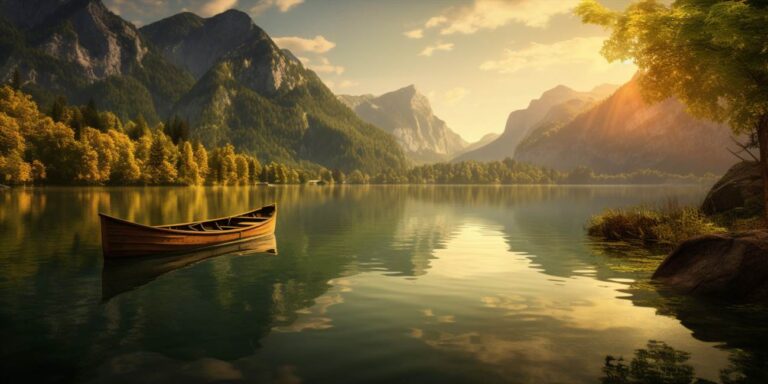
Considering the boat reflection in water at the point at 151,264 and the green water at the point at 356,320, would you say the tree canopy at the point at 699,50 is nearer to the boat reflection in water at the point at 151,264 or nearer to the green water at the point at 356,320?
the green water at the point at 356,320

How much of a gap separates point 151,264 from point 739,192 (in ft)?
129

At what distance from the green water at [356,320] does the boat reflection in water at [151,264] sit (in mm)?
289

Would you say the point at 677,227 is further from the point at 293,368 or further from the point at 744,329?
the point at 293,368

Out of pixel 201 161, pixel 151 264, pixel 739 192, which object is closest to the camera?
pixel 151 264

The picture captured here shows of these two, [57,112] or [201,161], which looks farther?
[201,161]

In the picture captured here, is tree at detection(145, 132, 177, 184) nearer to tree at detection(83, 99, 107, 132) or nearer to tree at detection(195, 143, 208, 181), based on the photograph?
tree at detection(195, 143, 208, 181)

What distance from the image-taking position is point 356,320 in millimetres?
13281

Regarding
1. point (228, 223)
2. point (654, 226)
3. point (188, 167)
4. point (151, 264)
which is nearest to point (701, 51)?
point (654, 226)

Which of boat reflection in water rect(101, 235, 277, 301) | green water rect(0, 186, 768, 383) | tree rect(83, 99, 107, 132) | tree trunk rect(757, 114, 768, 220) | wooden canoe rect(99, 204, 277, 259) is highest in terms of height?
tree rect(83, 99, 107, 132)

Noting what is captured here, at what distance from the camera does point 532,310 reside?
47.8 ft

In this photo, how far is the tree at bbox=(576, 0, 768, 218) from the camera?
1611 centimetres

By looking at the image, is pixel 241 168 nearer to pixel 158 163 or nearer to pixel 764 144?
pixel 158 163

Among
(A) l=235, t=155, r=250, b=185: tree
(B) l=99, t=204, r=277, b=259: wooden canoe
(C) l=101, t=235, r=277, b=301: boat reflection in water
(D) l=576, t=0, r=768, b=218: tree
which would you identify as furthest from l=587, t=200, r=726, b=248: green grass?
(A) l=235, t=155, r=250, b=185: tree

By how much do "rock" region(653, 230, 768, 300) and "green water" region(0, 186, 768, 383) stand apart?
102cm
